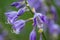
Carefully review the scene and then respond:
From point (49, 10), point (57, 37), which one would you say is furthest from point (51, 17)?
point (57, 37)

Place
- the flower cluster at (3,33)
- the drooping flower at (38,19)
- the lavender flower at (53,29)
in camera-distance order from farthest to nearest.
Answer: the lavender flower at (53,29), the flower cluster at (3,33), the drooping flower at (38,19)

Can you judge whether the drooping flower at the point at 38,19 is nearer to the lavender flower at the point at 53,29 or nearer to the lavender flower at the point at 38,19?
the lavender flower at the point at 38,19

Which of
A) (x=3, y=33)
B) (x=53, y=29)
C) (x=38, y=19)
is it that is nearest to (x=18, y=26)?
(x=38, y=19)

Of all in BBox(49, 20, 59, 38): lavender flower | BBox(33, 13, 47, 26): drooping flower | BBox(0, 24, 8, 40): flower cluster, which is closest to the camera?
BBox(33, 13, 47, 26): drooping flower

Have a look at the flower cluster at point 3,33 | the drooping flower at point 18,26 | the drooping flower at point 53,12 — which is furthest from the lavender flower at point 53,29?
the drooping flower at point 18,26

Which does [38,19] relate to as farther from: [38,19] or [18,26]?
[18,26]

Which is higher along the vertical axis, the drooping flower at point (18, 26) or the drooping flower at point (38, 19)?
the drooping flower at point (38, 19)

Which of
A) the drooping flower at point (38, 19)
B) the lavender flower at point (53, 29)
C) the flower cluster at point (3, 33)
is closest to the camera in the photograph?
the drooping flower at point (38, 19)

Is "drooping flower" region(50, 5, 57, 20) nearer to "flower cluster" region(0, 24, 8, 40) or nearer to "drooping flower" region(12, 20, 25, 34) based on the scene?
"flower cluster" region(0, 24, 8, 40)

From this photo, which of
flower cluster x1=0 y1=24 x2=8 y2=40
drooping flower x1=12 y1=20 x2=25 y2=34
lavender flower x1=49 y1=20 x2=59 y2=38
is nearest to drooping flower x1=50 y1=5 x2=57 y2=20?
lavender flower x1=49 y1=20 x2=59 y2=38

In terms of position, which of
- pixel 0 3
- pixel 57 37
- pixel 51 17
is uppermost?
pixel 0 3

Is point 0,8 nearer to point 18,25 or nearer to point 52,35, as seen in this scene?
point 52,35
